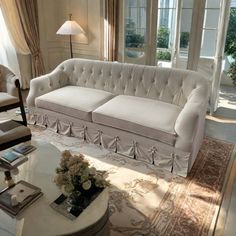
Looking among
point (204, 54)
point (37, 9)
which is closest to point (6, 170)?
point (204, 54)

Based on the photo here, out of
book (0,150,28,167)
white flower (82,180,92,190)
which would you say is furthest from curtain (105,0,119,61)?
white flower (82,180,92,190)

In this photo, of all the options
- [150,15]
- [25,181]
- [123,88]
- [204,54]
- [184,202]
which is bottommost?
[184,202]

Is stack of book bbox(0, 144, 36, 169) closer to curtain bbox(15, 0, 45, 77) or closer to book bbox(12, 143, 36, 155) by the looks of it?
book bbox(12, 143, 36, 155)

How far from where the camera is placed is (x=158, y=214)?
204cm

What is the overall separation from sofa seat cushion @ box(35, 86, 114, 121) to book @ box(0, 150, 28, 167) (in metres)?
1.03

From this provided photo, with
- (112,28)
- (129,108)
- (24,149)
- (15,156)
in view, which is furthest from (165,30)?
(15,156)

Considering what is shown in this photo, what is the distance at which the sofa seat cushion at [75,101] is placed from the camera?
3.00m

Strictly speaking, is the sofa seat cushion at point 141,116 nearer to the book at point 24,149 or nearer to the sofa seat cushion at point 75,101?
the sofa seat cushion at point 75,101

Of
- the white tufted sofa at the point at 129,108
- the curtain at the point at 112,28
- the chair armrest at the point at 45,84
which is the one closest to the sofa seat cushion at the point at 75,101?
the white tufted sofa at the point at 129,108

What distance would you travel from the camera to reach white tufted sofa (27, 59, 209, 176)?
2.48 m

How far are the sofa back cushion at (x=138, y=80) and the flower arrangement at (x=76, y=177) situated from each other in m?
1.70

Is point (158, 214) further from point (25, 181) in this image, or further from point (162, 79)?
point (162, 79)

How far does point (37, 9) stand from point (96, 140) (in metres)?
3.02

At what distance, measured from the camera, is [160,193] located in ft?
7.49
